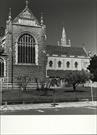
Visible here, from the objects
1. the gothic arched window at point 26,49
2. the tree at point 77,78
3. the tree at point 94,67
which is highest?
the gothic arched window at point 26,49

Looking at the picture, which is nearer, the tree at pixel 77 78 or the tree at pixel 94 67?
the tree at pixel 77 78

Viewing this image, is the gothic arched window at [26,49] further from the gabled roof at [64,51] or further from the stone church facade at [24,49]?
the gabled roof at [64,51]

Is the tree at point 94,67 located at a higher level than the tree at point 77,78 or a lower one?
higher

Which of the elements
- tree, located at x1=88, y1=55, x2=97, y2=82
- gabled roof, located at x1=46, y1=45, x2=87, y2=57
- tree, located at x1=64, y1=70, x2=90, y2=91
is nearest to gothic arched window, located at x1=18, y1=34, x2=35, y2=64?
gabled roof, located at x1=46, y1=45, x2=87, y2=57

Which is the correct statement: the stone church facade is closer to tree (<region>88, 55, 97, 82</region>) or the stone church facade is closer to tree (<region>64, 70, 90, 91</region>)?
tree (<region>88, 55, 97, 82</region>)

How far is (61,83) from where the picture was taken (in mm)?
26078

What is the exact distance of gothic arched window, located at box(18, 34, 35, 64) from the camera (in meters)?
29.0

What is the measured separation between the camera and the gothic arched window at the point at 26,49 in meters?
29.0

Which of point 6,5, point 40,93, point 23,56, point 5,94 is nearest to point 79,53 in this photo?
point 23,56

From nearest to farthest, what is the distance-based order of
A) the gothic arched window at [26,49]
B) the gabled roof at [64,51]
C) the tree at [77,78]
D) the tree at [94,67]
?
the tree at [77,78] < the tree at [94,67] < the gothic arched window at [26,49] < the gabled roof at [64,51]

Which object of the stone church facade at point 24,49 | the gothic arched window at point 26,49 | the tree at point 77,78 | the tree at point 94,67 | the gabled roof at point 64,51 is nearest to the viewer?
the tree at point 77,78

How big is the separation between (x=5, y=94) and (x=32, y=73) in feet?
31.2

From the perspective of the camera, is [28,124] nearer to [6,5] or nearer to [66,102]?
[6,5]

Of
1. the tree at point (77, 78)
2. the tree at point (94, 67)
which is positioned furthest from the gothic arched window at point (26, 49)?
the tree at point (94, 67)
